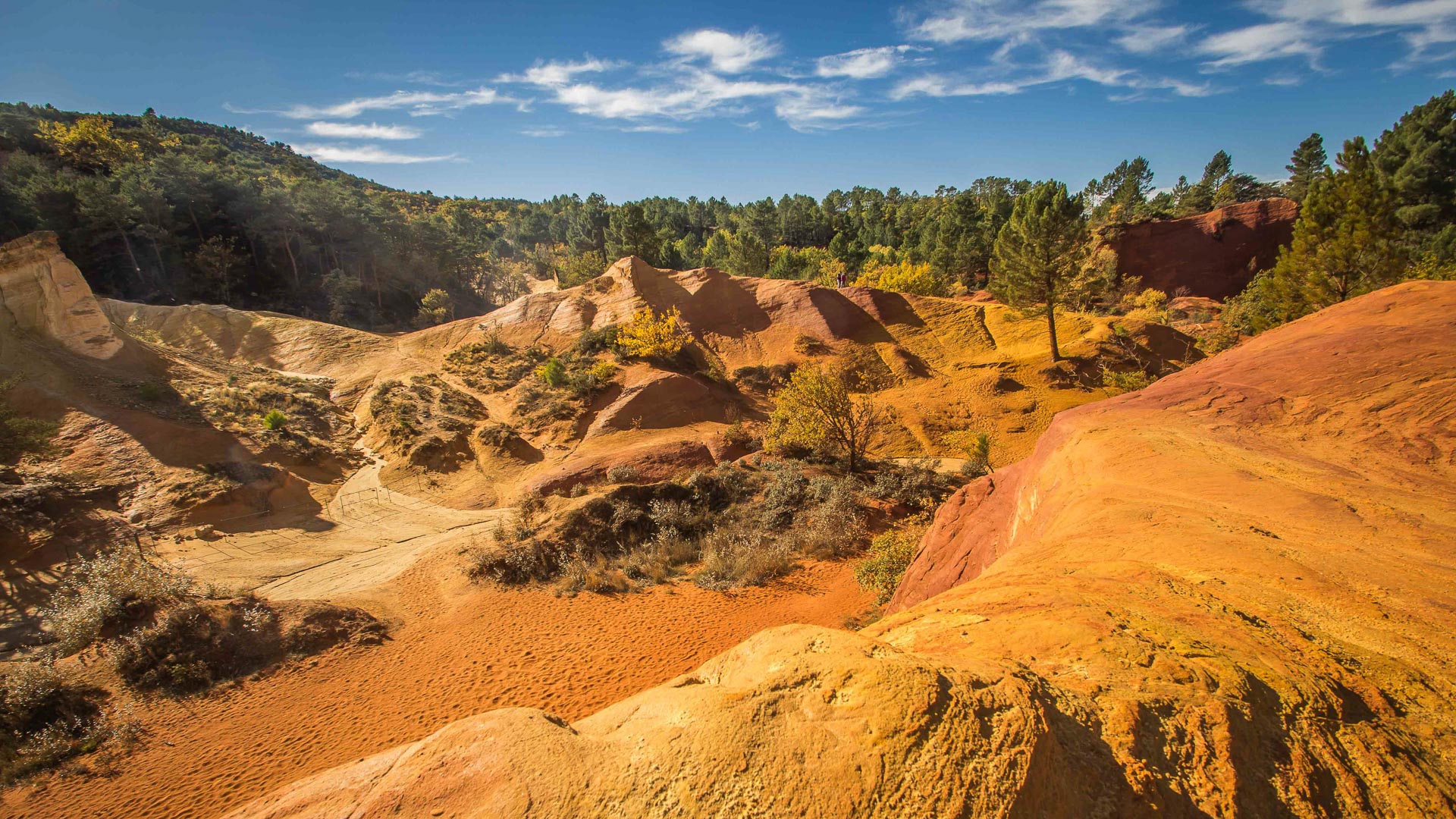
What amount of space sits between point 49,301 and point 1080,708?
33.2 meters

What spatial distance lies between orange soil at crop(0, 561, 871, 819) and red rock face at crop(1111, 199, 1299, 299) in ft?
168

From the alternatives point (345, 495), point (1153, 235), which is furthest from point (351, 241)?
point (1153, 235)

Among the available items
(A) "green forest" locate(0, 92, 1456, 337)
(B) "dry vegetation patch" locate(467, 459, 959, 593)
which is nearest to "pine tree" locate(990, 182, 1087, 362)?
(A) "green forest" locate(0, 92, 1456, 337)

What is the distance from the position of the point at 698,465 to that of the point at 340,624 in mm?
10839

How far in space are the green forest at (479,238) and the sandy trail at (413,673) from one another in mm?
23963

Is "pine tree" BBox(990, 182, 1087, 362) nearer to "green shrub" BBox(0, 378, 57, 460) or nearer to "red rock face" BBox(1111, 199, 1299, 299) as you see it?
"red rock face" BBox(1111, 199, 1299, 299)

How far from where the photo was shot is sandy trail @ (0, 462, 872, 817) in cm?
694

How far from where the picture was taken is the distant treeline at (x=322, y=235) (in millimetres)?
37156

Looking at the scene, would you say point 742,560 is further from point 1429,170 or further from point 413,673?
point 1429,170

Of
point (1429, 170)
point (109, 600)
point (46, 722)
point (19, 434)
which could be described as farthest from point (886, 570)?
→ point (1429, 170)

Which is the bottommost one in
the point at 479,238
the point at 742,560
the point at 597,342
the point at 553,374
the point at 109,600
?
the point at 742,560

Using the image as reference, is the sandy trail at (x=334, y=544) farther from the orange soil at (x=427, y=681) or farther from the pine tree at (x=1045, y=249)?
the pine tree at (x=1045, y=249)

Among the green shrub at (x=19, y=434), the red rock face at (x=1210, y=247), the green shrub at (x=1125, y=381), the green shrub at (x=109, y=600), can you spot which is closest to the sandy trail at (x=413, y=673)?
the green shrub at (x=109, y=600)

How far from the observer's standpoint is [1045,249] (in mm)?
24031
